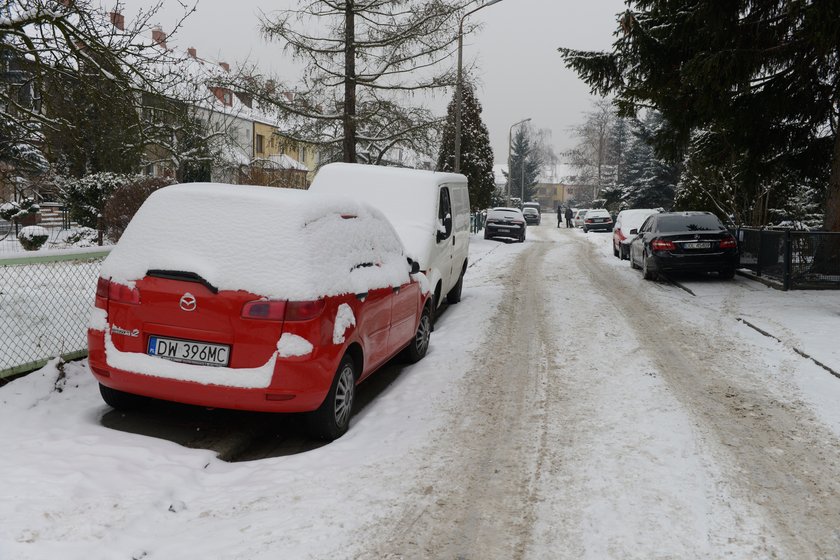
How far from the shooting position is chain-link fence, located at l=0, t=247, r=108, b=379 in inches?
224

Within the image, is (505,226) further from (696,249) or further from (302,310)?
(302,310)

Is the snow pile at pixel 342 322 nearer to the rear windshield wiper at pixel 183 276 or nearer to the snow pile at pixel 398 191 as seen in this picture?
the rear windshield wiper at pixel 183 276

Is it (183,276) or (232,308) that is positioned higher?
(183,276)

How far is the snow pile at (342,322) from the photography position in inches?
194

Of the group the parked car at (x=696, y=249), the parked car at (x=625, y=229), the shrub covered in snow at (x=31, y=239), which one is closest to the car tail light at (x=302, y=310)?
the parked car at (x=696, y=249)

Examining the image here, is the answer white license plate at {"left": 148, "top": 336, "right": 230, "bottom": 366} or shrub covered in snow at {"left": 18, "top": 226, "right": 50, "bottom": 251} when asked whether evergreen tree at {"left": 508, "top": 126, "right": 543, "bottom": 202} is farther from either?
white license plate at {"left": 148, "top": 336, "right": 230, "bottom": 366}

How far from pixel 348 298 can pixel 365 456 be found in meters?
1.15

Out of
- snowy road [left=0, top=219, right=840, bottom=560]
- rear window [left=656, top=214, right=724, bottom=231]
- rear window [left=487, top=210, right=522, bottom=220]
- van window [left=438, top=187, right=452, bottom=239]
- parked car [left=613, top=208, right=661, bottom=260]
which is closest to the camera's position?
snowy road [left=0, top=219, right=840, bottom=560]

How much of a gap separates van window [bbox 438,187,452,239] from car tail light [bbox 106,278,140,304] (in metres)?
5.63

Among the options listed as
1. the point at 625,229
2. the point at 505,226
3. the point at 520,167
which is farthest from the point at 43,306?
the point at 520,167

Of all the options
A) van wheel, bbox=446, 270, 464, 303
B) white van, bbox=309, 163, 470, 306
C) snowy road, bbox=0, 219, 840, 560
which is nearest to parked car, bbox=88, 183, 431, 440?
snowy road, bbox=0, 219, 840, 560

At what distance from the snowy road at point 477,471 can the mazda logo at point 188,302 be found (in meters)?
0.96

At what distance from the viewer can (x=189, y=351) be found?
4.69 m

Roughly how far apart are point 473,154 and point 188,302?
119 feet
